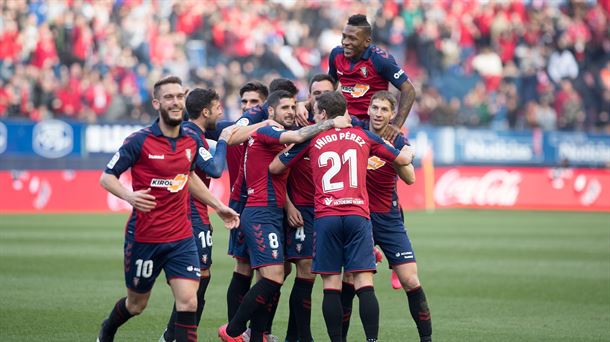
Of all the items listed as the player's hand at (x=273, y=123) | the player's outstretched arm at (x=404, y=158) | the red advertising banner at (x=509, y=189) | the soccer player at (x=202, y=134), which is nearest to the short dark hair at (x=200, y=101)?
the soccer player at (x=202, y=134)

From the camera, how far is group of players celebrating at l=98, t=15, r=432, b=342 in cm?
859

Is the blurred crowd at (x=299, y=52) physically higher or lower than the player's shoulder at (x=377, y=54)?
higher

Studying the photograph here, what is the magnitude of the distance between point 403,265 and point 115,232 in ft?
43.2

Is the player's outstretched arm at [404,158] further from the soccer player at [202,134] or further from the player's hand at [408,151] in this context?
the soccer player at [202,134]

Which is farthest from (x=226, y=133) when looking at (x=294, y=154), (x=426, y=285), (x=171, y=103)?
(x=426, y=285)

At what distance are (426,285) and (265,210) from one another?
5654mm

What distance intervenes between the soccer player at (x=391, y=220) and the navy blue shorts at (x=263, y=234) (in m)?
0.96

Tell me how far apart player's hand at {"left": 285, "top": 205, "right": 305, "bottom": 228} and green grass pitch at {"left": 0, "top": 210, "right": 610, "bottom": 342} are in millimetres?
1392

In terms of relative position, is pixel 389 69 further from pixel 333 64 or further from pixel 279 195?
pixel 279 195

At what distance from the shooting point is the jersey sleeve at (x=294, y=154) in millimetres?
9516

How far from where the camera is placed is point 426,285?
49.3ft

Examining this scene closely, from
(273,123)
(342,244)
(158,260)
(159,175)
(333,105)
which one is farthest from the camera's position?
(273,123)

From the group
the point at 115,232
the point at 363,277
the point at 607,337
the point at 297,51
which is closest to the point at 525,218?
the point at 297,51

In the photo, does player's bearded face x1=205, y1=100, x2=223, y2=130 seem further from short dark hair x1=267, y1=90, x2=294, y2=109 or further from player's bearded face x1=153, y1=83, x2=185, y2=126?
player's bearded face x1=153, y1=83, x2=185, y2=126
